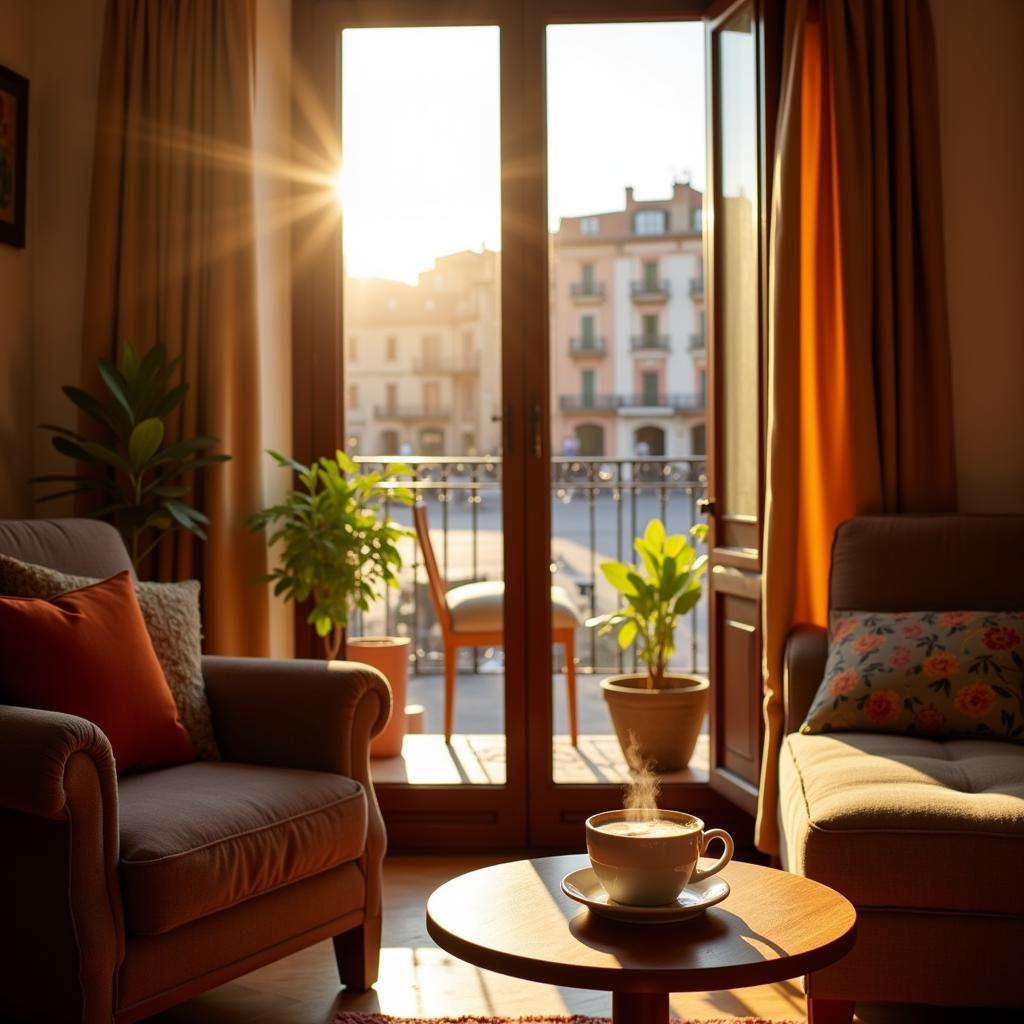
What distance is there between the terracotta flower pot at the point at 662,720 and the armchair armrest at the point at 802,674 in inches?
36.6

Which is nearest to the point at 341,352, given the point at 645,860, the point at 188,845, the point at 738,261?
the point at 738,261

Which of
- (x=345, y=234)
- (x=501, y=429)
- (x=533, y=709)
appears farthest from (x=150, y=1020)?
(x=345, y=234)

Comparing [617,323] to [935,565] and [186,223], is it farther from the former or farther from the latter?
[935,565]

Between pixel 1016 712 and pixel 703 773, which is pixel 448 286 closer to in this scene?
pixel 703 773

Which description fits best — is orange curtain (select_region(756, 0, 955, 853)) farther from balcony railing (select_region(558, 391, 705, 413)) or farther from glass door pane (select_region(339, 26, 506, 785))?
balcony railing (select_region(558, 391, 705, 413))

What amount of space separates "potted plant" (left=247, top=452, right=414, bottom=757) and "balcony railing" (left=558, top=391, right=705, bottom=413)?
1844mm

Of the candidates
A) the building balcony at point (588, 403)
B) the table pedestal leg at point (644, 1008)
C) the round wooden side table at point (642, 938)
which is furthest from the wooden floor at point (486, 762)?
the table pedestal leg at point (644, 1008)

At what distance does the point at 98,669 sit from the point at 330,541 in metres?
1.18

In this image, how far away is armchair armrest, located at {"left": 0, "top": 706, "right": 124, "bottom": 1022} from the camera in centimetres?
198

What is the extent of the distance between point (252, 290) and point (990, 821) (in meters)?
2.33

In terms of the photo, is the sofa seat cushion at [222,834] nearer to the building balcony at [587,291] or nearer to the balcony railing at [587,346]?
the balcony railing at [587,346]

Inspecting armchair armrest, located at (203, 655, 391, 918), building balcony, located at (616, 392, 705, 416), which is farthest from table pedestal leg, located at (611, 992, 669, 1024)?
building balcony, located at (616, 392, 705, 416)

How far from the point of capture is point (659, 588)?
4105 mm

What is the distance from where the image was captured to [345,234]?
155 inches
